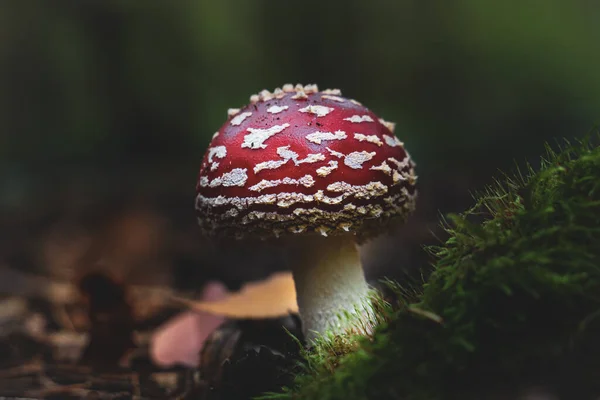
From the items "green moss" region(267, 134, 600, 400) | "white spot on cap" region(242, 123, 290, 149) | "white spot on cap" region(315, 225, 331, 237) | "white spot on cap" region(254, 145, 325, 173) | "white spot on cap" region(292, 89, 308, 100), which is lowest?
"green moss" region(267, 134, 600, 400)

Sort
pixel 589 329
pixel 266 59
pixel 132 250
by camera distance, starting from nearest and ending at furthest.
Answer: pixel 589 329, pixel 132 250, pixel 266 59

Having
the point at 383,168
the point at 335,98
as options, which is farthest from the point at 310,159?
the point at 335,98

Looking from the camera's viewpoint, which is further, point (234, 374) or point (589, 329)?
point (234, 374)

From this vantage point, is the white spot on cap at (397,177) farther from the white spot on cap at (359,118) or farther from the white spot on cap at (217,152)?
the white spot on cap at (217,152)

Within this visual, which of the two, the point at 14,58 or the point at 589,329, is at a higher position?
the point at 14,58

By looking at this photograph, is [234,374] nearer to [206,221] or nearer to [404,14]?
[206,221]

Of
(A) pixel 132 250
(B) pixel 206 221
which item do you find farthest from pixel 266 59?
(B) pixel 206 221

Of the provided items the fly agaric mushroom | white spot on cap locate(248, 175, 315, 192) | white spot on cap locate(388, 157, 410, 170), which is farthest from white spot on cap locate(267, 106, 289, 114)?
white spot on cap locate(388, 157, 410, 170)

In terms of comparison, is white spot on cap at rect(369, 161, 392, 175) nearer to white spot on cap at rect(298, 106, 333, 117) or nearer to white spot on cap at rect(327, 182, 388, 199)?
white spot on cap at rect(327, 182, 388, 199)
